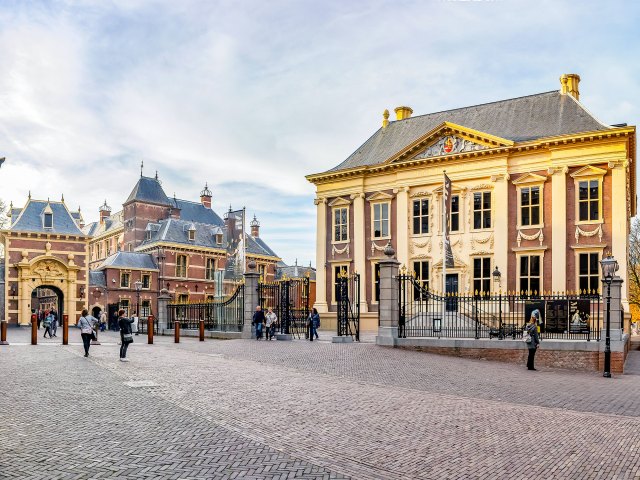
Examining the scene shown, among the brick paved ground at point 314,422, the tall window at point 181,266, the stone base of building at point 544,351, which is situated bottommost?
the stone base of building at point 544,351

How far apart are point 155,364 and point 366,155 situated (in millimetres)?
26784

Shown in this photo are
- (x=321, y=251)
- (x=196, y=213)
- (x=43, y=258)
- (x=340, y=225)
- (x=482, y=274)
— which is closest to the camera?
(x=482, y=274)

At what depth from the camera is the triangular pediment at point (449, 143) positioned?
34625mm

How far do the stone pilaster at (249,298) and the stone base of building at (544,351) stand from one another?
29.4 ft

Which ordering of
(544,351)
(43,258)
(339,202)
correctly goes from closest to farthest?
1. (544,351)
2. (339,202)
3. (43,258)

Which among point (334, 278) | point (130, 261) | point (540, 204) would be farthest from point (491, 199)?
point (130, 261)

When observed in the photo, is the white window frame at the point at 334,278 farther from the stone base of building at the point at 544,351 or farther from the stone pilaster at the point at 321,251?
the stone base of building at the point at 544,351

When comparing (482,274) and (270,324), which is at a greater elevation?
(482,274)

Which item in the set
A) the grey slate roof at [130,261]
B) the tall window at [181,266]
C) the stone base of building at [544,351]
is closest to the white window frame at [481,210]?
the stone base of building at [544,351]

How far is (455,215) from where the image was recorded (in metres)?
36.1

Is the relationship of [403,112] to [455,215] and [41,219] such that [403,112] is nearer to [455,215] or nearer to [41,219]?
[455,215]

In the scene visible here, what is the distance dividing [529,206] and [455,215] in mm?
4226

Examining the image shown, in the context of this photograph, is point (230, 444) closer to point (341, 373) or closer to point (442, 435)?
point (442, 435)

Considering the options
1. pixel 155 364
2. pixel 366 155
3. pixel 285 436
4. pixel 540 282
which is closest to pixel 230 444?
pixel 285 436
